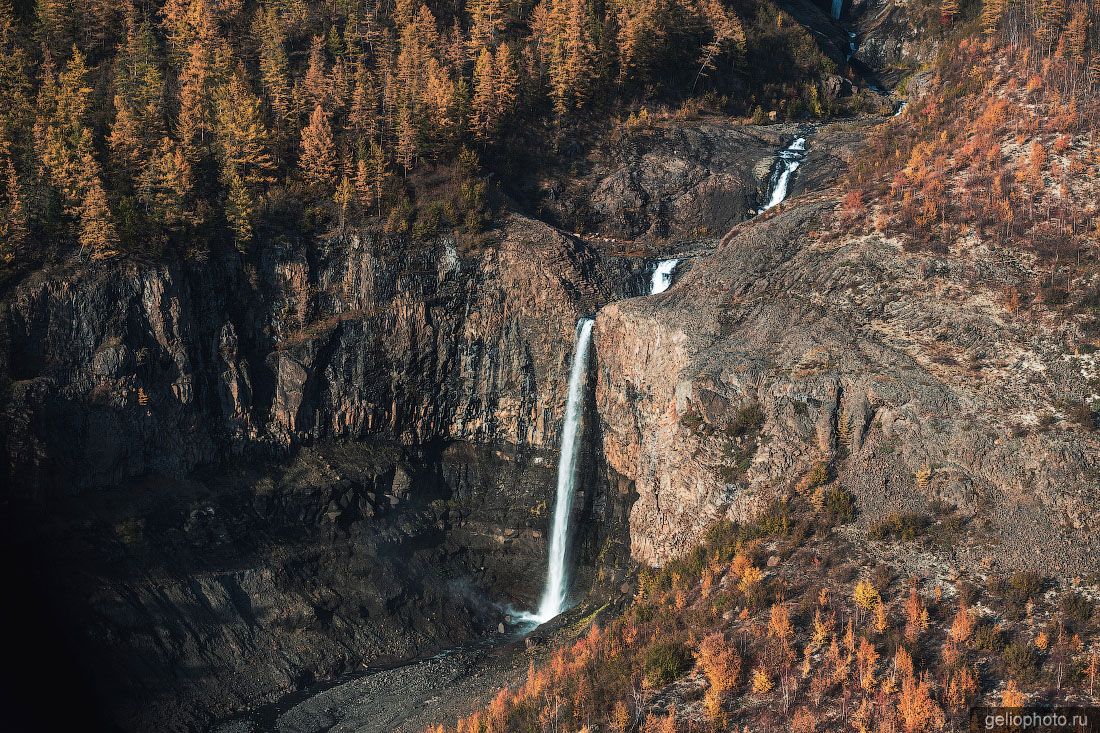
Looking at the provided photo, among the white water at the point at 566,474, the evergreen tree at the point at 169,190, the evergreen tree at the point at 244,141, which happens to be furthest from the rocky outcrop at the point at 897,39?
the evergreen tree at the point at 169,190

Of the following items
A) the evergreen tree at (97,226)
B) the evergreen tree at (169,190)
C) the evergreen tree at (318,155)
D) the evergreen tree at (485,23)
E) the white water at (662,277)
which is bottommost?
the white water at (662,277)

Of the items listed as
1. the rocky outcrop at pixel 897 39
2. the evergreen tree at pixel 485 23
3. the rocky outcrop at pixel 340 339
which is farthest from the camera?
the rocky outcrop at pixel 897 39

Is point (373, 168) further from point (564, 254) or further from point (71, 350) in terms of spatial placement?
point (71, 350)

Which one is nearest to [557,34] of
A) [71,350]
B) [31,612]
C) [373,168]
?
[373,168]

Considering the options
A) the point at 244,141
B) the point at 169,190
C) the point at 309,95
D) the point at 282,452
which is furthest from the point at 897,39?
the point at 282,452

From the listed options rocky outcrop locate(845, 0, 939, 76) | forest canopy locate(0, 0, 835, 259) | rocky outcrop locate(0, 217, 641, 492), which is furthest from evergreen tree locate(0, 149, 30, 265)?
rocky outcrop locate(845, 0, 939, 76)

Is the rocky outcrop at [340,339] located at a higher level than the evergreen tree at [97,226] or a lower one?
lower

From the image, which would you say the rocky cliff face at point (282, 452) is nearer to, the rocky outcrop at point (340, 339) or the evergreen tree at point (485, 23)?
the rocky outcrop at point (340, 339)
